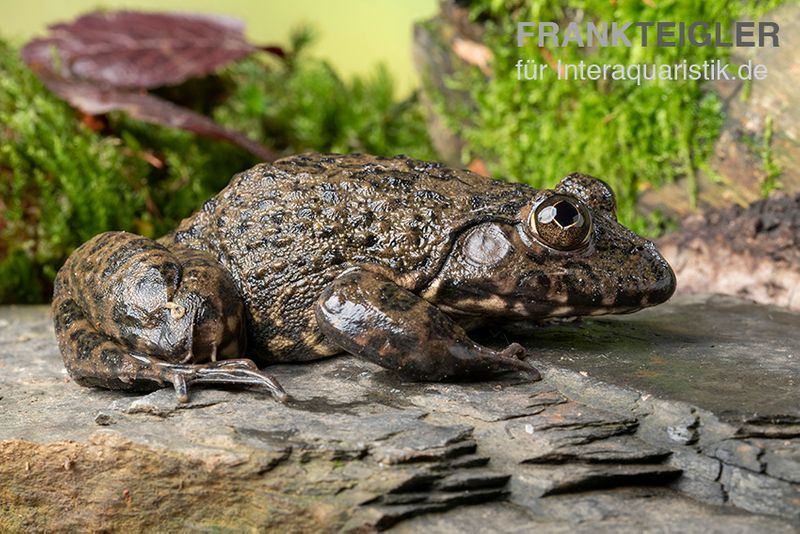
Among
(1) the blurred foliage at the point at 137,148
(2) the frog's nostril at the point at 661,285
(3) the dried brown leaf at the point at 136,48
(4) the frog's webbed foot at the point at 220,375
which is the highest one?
(3) the dried brown leaf at the point at 136,48

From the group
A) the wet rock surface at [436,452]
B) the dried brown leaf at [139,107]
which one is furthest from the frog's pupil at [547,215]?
the dried brown leaf at [139,107]

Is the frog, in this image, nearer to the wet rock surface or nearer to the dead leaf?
the wet rock surface

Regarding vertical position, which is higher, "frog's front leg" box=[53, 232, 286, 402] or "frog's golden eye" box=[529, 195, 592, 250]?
"frog's golden eye" box=[529, 195, 592, 250]

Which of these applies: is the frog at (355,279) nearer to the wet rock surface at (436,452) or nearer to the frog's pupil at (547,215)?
the frog's pupil at (547,215)

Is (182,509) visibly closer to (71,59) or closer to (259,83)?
(71,59)

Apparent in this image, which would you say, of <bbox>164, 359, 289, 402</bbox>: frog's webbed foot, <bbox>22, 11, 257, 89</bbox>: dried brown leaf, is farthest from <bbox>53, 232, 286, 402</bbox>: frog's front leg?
<bbox>22, 11, 257, 89</bbox>: dried brown leaf

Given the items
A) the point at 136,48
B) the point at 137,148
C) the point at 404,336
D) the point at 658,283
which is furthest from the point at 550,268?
→ the point at 136,48

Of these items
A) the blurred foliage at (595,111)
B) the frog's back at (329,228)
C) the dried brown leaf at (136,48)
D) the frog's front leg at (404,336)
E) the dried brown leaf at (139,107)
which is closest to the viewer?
the frog's front leg at (404,336)
